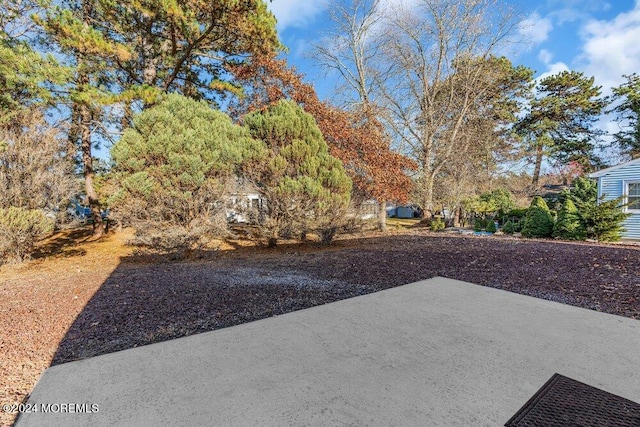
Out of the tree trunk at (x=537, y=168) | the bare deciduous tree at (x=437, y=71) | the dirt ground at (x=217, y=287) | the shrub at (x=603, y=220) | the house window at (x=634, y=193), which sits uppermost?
the bare deciduous tree at (x=437, y=71)

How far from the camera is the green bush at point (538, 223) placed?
10.0 meters

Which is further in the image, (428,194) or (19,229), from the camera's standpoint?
(428,194)

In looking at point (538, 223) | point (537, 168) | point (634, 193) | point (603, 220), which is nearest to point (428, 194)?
point (538, 223)

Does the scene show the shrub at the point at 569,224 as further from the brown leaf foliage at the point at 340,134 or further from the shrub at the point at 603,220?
the brown leaf foliage at the point at 340,134

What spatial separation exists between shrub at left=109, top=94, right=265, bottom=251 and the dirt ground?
2.56ft

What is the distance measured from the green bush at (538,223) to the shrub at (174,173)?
31.7ft

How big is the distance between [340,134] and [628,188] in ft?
33.1

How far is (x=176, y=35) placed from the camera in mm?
10016

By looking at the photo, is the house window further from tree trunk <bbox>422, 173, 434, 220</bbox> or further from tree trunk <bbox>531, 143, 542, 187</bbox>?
tree trunk <bbox>531, 143, 542, 187</bbox>

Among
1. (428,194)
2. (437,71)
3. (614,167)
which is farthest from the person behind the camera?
(437,71)

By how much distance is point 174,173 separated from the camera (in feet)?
21.9

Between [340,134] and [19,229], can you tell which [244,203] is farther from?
[19,229]

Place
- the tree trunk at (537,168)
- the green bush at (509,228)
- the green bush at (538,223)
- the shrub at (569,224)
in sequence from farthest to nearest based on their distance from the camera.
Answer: the tree trunk at (537,168)
the green bush at (509,228)
the green bush at (538,223)
the shrub at (569,224)

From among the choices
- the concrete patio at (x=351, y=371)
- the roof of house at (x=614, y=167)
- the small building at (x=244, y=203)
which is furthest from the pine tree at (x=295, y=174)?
the roof of house at (x=614, y=167)
